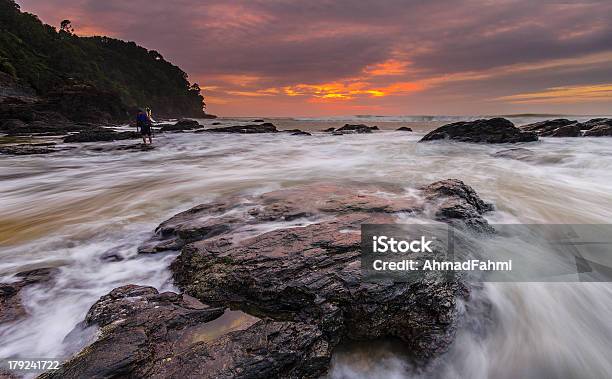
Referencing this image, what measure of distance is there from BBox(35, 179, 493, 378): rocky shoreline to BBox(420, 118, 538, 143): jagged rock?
1760 cm

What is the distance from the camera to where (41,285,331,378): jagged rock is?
215cm

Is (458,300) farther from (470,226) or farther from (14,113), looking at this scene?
(14,113)

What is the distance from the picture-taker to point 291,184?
29.2 feet

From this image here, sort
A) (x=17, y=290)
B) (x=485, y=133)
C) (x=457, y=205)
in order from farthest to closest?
(x=485, y=133) < (x=457, y=205) < (x=17, y=290)

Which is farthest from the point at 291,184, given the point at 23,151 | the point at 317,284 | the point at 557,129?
the point at 557,129

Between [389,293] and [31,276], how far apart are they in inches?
157

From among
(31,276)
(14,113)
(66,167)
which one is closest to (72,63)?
(14,113)

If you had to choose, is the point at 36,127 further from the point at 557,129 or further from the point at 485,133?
the point at 557,129

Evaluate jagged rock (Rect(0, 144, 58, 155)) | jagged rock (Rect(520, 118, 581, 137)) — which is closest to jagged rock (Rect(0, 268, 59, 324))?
jagged rock (Rect(0, 144, 58, 155))

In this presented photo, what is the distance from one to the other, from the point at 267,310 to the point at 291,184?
6170 mm

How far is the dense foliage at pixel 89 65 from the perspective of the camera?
43.7m

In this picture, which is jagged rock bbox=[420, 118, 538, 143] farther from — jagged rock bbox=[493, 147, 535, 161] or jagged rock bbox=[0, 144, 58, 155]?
jagged rock bbox=[0, 144, 58, 155]

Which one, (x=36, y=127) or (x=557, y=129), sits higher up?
(x=36, y=127)

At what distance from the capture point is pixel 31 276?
3.66m
